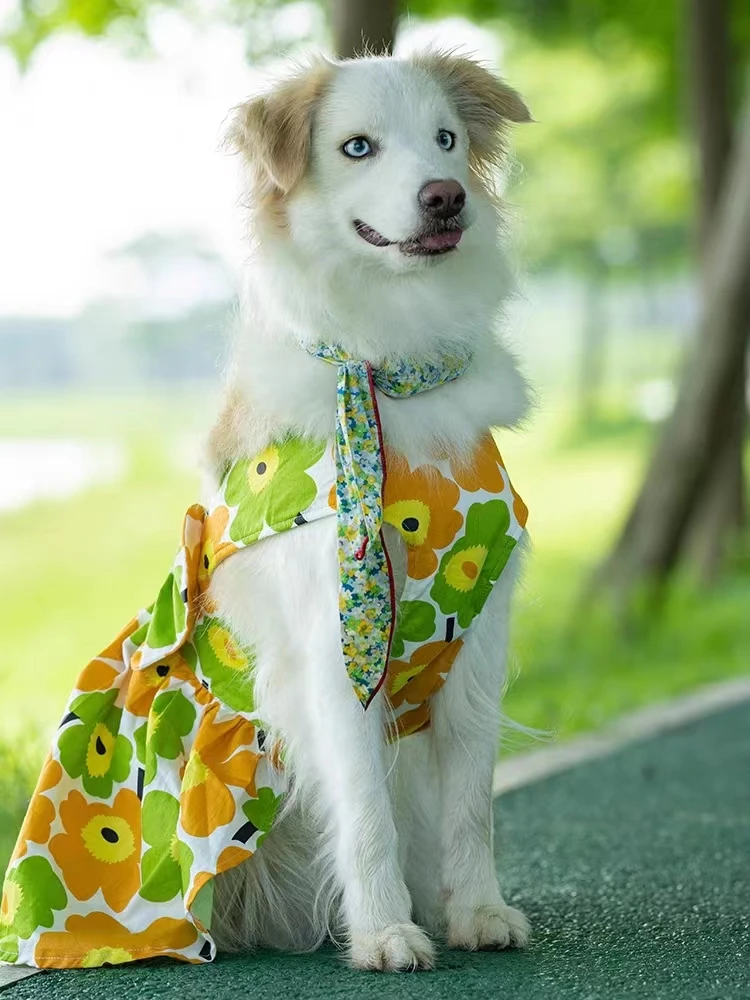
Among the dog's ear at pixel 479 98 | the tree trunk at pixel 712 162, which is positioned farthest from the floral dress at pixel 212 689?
the tree trunk at pixel 712 162

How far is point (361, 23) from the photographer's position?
16.0ft

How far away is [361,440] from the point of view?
8.21ft

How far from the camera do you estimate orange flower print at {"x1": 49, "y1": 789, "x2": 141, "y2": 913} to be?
8.86ft

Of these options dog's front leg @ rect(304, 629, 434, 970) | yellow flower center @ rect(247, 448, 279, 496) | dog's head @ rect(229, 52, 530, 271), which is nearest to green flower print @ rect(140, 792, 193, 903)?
dog's front leg @ rect(304, 629, 434, 970)

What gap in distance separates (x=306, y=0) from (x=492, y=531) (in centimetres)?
738

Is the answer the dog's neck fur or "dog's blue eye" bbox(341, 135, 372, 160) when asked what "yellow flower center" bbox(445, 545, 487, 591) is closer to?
the dog's neck fur

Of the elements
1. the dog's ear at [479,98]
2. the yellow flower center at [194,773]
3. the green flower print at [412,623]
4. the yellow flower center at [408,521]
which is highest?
the dog's ear at [479,98]

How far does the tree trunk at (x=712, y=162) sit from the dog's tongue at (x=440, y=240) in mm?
6254

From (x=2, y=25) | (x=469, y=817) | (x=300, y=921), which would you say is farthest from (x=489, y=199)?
(x=2, y=25)

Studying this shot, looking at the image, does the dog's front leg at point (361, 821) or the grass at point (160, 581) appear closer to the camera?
the dog's front leg at point (361, 821)

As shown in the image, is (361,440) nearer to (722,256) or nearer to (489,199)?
(489,199)

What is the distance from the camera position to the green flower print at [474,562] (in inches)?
99.4

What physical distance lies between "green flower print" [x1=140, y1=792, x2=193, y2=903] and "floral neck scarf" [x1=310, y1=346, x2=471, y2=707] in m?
0.47

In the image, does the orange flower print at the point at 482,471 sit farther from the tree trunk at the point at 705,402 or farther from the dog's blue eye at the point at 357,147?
the tree trunk at the point at 705,402
